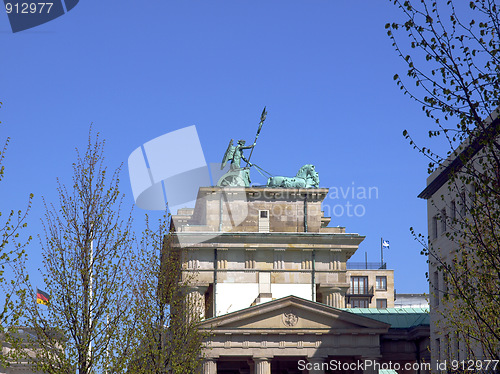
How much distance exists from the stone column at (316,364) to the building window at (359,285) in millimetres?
81809

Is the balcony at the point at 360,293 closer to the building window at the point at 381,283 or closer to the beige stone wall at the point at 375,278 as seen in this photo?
the beige stone wall at the point at 375,278

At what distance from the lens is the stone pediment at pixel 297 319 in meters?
71.6

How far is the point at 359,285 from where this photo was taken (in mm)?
153875

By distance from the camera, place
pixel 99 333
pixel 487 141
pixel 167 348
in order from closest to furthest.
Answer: pixel 487 141 < pixel 99 333 < pixel 167 348

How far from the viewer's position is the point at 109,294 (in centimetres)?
3931

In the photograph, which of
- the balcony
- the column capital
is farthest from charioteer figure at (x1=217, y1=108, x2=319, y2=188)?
the balcony

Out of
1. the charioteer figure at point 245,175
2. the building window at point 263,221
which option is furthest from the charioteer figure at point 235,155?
the building window at point 263,221

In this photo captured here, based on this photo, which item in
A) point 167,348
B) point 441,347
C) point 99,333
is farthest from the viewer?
point 441,347

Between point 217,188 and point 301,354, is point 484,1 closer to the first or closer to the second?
point 301,354

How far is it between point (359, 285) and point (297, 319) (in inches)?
3269

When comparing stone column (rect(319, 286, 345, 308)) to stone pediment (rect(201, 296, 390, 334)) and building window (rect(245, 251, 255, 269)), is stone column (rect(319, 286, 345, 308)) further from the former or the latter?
stone pediment (rect(201, 296, 390, 334))

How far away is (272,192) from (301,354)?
99.5ft

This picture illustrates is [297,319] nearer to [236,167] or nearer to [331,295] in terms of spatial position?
[331,295]

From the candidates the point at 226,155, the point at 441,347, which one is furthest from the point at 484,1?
the point at 226,155
